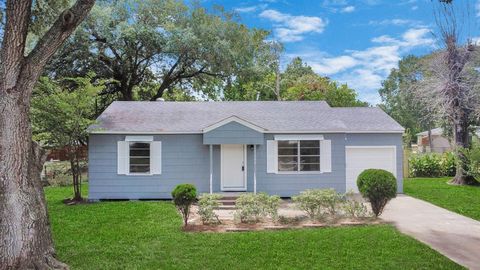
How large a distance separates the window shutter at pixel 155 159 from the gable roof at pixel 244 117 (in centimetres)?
62

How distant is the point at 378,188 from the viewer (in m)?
9.62

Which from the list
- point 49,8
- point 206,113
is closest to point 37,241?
point 49,8

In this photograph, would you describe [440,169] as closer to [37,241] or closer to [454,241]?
[454,241]

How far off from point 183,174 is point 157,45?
1246 cm

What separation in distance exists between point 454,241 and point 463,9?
558 inches

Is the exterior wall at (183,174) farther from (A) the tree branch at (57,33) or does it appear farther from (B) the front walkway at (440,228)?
(A) the tree branch at (57,33)

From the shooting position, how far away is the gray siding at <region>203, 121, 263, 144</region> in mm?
13422

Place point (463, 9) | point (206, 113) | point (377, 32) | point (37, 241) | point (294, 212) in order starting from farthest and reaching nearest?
1. point (377, 32)
2. point (463, 9)
3. point (206, 113)
4. point (294, 212)
5. point (37, 241)

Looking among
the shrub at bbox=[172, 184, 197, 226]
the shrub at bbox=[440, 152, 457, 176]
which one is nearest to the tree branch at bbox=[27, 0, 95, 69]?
the shrub at bbox=[172, 184, 197, 226]

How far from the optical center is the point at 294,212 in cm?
1110

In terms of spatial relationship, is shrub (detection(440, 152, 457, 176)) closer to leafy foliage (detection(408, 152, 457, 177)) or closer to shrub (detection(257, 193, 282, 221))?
leafy foliage (detection(408, 152, 457, 177))

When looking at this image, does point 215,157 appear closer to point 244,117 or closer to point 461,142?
point 244,117

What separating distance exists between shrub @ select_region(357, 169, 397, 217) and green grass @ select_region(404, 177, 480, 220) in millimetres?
2805

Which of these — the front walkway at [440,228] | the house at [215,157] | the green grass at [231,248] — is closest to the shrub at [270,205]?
the green grass at [231,248]
